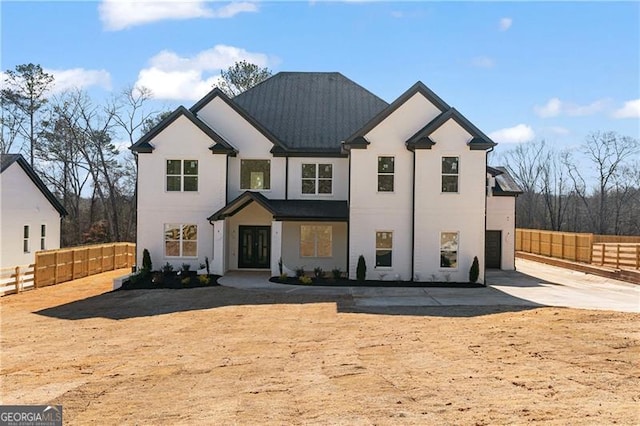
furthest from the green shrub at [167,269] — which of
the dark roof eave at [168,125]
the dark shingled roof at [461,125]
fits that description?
the dark shingled roof at [461,125]

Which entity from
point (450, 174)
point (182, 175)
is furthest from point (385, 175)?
point (182, 175)

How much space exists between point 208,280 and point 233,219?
429cm

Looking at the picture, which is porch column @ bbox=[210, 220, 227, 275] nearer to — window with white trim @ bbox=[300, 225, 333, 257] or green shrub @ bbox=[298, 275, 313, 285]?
window with white trim @ bbox=[300, 225, 333, 257]

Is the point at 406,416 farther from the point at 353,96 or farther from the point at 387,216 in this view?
the point at 353,96

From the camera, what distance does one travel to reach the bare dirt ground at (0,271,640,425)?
7.46 metres

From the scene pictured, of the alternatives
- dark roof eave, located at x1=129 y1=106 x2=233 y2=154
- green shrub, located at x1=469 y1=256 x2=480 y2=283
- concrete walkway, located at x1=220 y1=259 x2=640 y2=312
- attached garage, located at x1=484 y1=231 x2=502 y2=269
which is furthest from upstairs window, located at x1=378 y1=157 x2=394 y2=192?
attached garage, located at x1=484 y1=231 x2=502 y2=269

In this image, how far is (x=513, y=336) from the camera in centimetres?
1247

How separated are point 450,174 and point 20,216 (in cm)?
2368

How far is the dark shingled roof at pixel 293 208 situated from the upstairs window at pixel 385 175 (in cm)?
206

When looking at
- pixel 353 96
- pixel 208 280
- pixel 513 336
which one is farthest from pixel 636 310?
pixel 353 96

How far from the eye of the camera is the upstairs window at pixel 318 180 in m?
25.9

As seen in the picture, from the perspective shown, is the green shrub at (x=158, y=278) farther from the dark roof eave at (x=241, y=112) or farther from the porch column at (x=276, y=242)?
the dark roof eave at (x=241, y=112)

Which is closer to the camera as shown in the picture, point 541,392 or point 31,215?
point 541,392

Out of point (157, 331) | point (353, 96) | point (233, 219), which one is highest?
point (353, 96)
